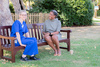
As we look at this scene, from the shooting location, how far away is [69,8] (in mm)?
14820

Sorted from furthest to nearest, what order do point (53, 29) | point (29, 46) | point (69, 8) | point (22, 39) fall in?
point (69, 8) < point (53, 29) < point (22, 39) < point (29, 46)

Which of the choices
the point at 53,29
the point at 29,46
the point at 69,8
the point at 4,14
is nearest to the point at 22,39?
the point at 29,46

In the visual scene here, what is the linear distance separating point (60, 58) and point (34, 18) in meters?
9.61

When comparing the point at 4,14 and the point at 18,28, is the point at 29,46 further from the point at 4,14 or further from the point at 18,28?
the point at 4,14

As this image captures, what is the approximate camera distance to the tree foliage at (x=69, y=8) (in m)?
14.6

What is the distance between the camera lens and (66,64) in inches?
175

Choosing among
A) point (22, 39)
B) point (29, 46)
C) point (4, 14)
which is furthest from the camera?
A: point (4, 14)

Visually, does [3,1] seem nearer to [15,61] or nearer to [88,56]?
[15,61]

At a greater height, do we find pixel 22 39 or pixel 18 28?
pixel 18 28

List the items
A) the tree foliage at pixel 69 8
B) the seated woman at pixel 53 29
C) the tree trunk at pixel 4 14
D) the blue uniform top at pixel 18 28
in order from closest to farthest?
the blue uniform top at pixel 18 28, the seated woman at pixel 53 29, the tree trunk at pixel 4 14, the tree foliage at pixel 69 8

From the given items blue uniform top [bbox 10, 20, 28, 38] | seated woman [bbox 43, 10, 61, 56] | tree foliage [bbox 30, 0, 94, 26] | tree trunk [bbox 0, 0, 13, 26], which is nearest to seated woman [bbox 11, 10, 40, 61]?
blue uniform top [bbox 10, 20, 28, 38]

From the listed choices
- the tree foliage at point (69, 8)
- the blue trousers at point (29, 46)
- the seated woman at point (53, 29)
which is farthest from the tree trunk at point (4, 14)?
the tree foliage at point (69, 8)

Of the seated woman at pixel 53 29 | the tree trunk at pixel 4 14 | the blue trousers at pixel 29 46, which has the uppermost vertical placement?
the tree trunk at pixel 4 14

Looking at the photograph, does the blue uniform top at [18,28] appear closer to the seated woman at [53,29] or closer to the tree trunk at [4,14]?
the seated woman at [53,29]
